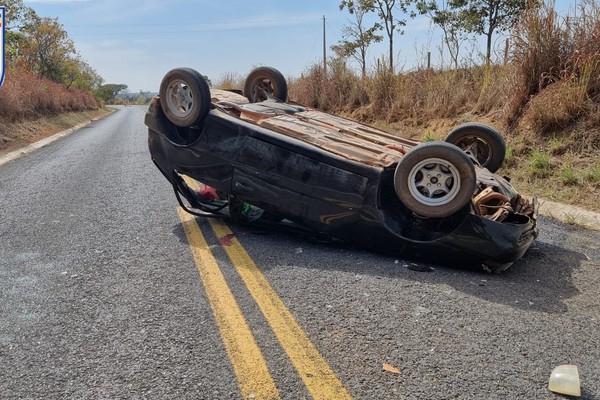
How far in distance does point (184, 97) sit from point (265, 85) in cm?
209

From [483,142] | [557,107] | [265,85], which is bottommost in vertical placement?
[483,142]

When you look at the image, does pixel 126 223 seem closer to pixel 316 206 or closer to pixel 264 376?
pixel 316 206

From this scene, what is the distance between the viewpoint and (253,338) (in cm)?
292

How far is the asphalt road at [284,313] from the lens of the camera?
2.50m

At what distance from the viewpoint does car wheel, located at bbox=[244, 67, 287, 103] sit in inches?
272

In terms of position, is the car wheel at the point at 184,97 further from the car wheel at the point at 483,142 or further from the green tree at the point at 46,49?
the green tree at the point at 46,49

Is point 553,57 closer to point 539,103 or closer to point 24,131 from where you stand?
point 539,103

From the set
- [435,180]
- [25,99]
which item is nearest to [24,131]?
[25,99]

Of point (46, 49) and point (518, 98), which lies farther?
point (46, 49)

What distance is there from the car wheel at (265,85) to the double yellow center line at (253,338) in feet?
10.5

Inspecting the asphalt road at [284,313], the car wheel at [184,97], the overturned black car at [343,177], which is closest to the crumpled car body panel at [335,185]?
the overturned black car at [343,177]

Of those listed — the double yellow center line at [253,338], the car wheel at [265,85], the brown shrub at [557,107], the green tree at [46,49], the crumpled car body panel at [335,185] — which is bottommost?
the double yellow center line at [253,338]

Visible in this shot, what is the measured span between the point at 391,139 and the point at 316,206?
1.53 meters

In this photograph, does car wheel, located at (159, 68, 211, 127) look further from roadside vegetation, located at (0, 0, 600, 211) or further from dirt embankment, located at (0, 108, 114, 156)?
dirt embankment, located at (0, 108, 114, 156)
